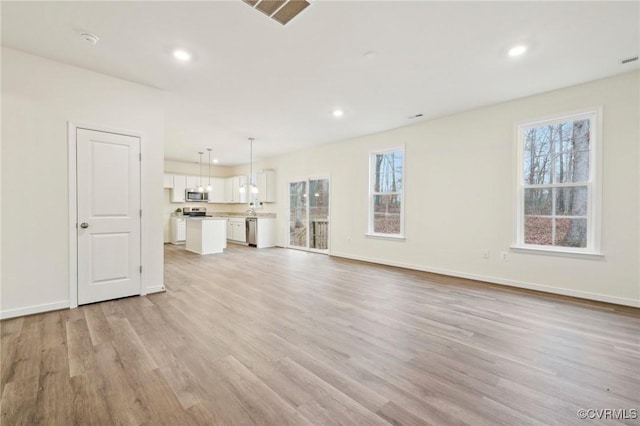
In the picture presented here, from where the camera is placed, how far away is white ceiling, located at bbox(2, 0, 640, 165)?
2234 mm

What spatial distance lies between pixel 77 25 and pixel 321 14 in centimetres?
218

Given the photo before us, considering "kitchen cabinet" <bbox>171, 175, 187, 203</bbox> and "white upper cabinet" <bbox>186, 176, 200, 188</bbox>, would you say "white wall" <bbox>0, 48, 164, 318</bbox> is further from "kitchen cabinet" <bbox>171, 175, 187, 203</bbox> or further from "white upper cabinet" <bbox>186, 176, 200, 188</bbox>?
"white upper cabinet" <bbox>186, 176, 200, 188</bbox>

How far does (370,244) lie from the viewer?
587 cm

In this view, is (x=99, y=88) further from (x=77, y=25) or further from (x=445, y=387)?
(x=445, y=387)

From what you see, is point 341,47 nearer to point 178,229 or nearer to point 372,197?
point 372,197

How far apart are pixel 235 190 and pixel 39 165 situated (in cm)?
694

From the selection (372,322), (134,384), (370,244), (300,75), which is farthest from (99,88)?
(370,244)

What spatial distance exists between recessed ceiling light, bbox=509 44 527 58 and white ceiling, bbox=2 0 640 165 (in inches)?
2.3

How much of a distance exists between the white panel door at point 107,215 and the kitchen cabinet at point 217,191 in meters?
6.47

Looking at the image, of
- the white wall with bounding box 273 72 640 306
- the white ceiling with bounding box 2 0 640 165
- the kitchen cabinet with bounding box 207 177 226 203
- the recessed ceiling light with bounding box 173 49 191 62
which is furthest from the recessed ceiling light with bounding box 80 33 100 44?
the kitchen cabinet with bounding box 207 177 226 203

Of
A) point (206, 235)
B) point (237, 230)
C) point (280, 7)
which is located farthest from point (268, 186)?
point (280, 7)

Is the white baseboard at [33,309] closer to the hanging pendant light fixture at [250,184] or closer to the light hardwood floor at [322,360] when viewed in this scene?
the light hardwood floor at [322,360]

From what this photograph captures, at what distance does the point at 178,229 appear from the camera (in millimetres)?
8766

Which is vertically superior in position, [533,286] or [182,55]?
[182,55]
